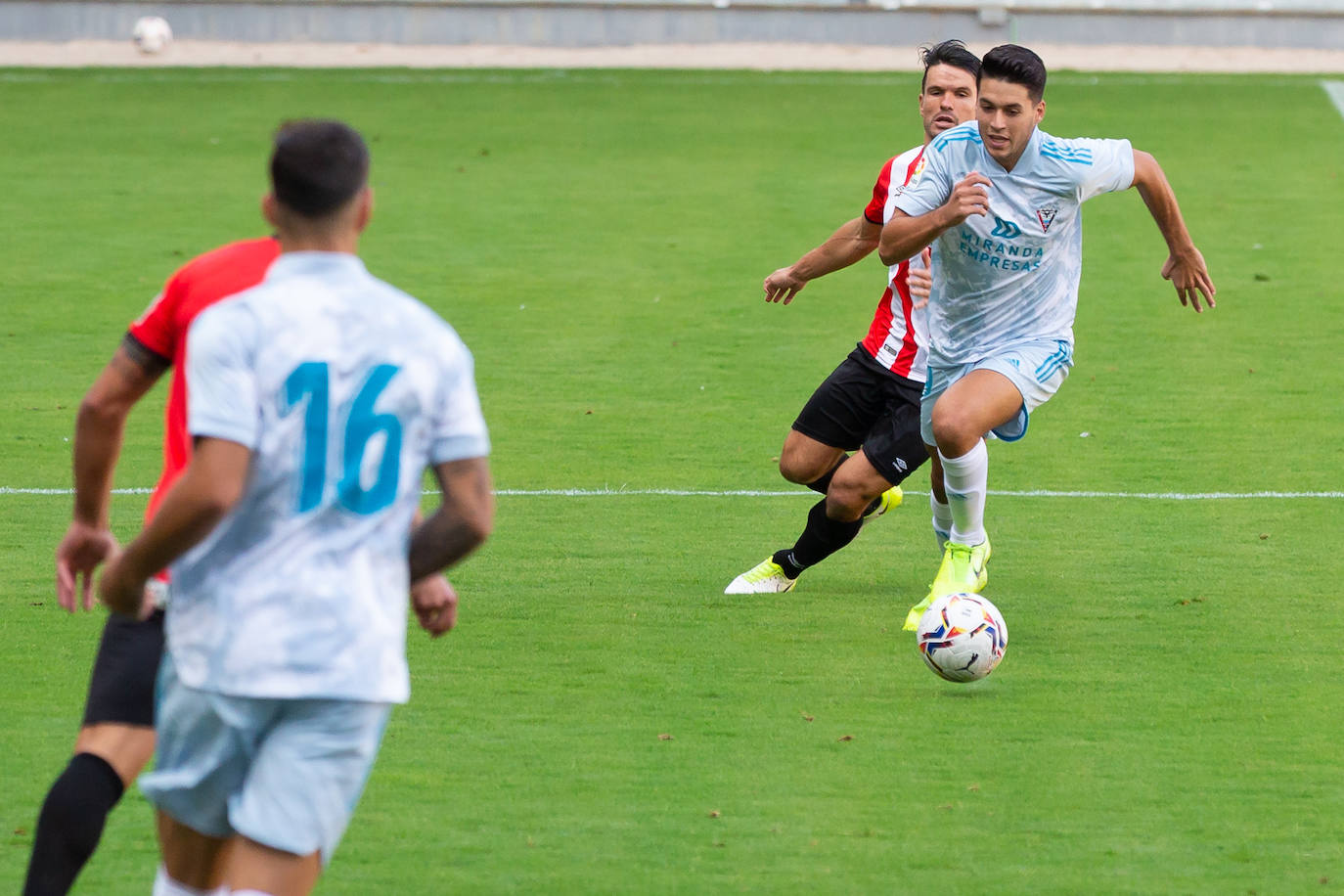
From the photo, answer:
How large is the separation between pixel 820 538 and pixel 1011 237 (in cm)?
138

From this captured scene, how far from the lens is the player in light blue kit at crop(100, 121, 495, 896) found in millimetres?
2883

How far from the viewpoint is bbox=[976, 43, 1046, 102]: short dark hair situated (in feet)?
19.0

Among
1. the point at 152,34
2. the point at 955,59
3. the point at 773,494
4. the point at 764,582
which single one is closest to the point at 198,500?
the point at 764,582

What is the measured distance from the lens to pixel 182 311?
3500 mm

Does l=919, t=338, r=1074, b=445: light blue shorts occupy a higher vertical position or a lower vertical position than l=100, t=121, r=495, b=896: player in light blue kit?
lower

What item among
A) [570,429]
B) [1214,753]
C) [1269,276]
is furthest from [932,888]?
[1269,276]

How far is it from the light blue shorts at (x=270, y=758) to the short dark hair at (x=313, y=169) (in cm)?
79

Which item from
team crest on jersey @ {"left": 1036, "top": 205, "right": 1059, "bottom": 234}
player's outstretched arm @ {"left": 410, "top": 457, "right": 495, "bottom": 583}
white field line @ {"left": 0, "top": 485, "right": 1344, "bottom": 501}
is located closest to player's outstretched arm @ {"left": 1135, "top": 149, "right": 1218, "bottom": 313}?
team crest on jersey @ {"left": 1036, "top": 205, "right": 1059, "bottom": 234}

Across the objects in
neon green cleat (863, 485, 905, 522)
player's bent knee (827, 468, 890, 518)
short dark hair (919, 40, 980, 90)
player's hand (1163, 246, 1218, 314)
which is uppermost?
short dark hair (919, 40, 980, 90)

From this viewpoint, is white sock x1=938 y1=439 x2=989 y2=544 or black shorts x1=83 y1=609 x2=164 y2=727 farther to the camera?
white sock x1=938 y1=439 x2=989 y2=544

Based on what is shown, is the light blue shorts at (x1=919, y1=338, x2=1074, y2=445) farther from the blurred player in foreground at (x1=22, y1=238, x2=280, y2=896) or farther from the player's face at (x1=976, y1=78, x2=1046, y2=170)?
the blurred player in foreground at (x1=22, y1=238, x2=280, y2=896)

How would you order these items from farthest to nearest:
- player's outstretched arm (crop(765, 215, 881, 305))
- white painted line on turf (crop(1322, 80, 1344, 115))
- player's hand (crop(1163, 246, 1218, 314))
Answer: white painted line on turf (crop(1322, 80, 1344, 115))
player's outstretched arm (crop(765, 215, 881, 305))
player's hand (crop(1163, 246, 1218, 314))

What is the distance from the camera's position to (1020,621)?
21.6ft

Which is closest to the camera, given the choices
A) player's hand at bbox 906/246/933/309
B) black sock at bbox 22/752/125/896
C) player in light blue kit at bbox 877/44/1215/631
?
black sock at bbox 22/752/125/896
